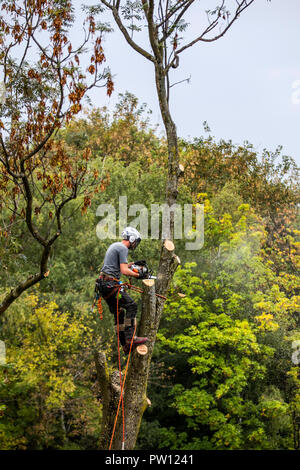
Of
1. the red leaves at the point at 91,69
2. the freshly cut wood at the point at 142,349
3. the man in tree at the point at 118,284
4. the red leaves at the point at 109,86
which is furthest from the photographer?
the red leaves at the point at 109,86

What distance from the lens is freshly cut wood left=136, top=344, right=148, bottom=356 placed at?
18.1 feet

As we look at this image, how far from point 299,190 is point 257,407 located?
16.8 m

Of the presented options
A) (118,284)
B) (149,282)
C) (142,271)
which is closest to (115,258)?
(118,284)

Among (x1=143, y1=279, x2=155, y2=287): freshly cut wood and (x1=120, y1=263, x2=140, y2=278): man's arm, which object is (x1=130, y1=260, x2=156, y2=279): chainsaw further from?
(x1=143, y1=279, x2=155, y2=287): freshly cut wood

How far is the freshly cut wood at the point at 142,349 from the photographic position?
5523mm

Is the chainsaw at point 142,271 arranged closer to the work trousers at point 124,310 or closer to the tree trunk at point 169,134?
the work trousers at point 124,310

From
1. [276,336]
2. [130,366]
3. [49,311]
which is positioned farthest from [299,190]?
[130,366]

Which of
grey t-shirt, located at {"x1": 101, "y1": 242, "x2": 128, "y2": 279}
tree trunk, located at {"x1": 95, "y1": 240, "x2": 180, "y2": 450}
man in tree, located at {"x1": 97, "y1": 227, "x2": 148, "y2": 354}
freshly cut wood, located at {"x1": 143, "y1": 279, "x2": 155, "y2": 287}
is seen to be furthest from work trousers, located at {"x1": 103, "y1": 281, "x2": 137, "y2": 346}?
freshly cut wood, located at {"x1": 143, "y1": 279, "x2": 155, "y2": 287}

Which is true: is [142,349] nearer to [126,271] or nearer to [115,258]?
[126,271]

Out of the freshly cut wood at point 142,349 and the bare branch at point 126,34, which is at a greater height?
the bare branch at point 126,34

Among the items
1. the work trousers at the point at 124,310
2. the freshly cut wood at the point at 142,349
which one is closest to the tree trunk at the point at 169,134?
the work trousers at the point at 124,310

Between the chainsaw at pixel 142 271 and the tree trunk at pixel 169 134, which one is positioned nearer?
the chainsaw at pixel 142 271
